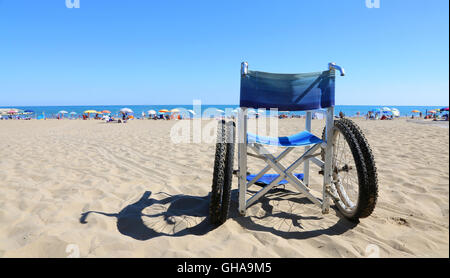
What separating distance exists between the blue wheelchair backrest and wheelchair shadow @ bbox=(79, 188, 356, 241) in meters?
1.13

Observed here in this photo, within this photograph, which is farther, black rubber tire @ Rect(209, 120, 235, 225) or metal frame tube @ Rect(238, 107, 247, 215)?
metal frame tube @ Rect(238, 107, 247, 215)

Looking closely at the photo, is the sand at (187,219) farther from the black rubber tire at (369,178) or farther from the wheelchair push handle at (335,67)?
the wheelchair push handle at (335,67)

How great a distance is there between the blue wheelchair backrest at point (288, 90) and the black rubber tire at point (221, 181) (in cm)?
47

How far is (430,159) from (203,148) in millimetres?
4847

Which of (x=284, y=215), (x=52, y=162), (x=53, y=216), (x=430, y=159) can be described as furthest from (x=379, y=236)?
(x=52, y=162)

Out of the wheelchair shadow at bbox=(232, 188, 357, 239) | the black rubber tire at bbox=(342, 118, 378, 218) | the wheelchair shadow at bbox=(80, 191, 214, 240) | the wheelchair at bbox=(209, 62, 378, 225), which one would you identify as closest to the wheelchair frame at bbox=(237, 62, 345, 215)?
the wheelchair at bbox=(209, 62, 378, 225)

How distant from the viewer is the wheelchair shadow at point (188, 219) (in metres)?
2.11

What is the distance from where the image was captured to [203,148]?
6.50 metres

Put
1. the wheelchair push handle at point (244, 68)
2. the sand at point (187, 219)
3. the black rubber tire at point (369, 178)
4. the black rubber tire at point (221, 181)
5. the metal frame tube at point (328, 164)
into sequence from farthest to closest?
the metal frame tube at point (328, 164), the wheelchair push handle at point (244, 68), the black rubber tire at point (221, 181), the black rubber tire at point (369, 178), the sand at point (187, 219)

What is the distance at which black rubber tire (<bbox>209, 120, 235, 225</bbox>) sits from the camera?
208 centimetres

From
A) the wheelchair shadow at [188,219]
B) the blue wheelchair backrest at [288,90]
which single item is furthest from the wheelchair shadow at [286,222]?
the blue wheelchair backrest at [288,90]

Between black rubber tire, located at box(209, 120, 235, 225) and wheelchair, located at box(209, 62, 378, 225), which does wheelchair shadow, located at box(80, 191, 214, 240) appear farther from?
wheelchair, located at box(209, 62, 378, 225)
